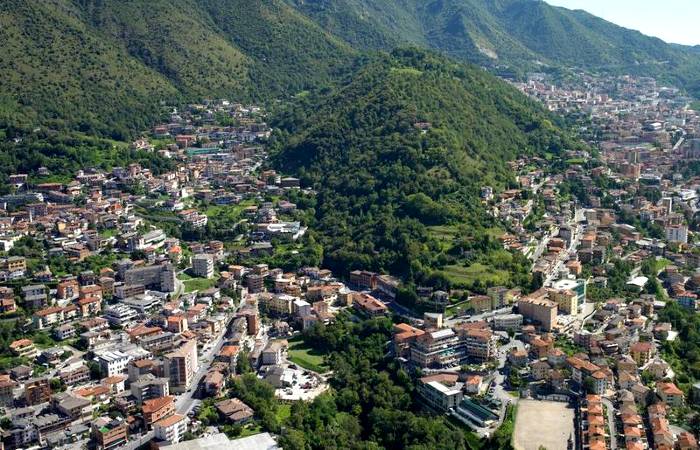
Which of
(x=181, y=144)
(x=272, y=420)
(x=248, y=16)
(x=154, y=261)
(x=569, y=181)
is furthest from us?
(x=248, y=16)

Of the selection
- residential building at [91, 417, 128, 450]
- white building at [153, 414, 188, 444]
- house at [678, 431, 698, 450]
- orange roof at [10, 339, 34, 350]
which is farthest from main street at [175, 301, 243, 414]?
house at [678, 431, 698, 450]

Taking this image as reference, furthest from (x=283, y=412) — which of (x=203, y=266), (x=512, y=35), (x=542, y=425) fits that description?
(x=512, y=35)

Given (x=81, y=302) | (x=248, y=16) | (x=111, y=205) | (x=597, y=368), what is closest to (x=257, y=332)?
(x=81, y=302)

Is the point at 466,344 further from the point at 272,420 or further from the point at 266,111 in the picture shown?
the point at 266,111

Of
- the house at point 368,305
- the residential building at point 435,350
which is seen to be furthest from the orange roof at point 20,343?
the residential building at point 435,350

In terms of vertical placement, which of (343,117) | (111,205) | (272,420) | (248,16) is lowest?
(272,420)

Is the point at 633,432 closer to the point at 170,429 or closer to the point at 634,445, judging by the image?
the point at 634,445
